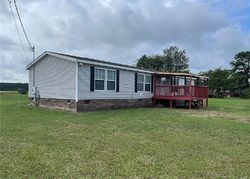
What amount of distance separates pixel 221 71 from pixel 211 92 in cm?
531

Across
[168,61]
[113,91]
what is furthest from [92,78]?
[168,61]

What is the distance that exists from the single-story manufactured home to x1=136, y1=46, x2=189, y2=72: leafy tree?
3113cm

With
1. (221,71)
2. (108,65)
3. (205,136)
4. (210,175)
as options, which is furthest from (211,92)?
(210,175)

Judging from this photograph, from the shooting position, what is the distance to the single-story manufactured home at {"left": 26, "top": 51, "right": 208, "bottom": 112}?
1619cm

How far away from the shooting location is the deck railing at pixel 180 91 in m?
20.7

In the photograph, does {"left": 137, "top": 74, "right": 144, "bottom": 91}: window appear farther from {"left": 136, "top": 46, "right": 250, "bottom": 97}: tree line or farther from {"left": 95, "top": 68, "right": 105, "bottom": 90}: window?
{"left": 136, "top": 46, "right": 250, "bottom": 97}: tree line

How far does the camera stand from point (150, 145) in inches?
296

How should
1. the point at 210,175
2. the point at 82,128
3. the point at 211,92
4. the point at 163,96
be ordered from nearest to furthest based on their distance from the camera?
1. the point at 210,175
2. the point at 82,128
3. the point at 163,96
4. the point at 211,92

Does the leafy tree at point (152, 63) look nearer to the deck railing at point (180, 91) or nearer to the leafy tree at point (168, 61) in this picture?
the leafy tree at point (168, 61)

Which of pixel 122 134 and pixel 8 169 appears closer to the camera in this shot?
pixel 8 169

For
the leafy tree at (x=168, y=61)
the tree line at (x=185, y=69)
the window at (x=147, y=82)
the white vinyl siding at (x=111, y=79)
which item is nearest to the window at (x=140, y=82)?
the window at (x=147, y=82)

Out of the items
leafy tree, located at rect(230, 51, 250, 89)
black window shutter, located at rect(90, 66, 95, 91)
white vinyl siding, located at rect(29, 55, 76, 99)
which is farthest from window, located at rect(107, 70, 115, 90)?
leafy tree, located at rect(230, 51, 250, 89)

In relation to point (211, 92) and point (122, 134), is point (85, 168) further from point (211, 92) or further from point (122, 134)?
point (211, 92)

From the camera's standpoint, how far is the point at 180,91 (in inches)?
830
